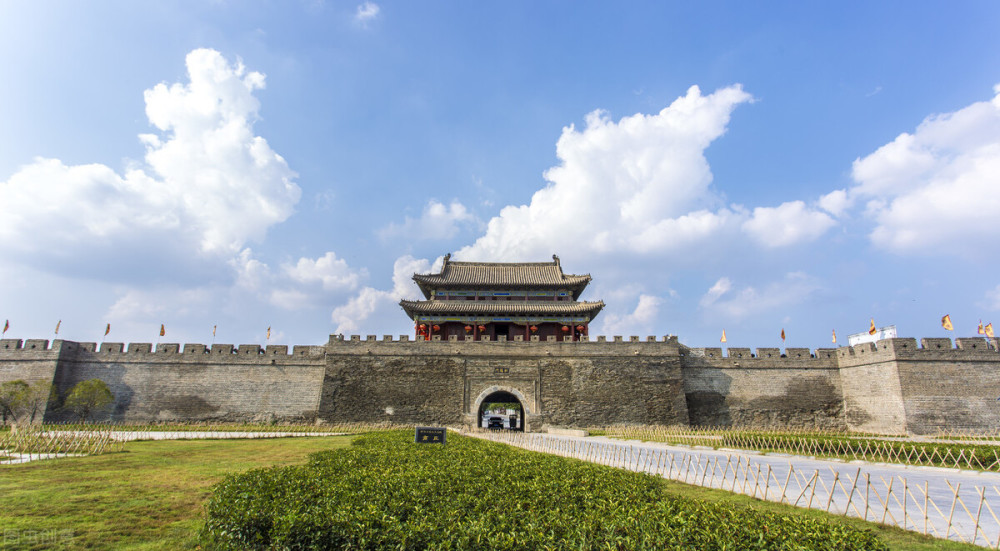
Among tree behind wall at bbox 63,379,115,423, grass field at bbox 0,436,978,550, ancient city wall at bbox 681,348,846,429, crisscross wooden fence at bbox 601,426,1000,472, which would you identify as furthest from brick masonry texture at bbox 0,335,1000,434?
grass field at bbox 0,436,978,550

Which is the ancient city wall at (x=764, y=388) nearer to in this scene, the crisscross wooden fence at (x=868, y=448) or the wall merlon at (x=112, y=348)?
the crisscross wooden fence at (x=868, y=448)

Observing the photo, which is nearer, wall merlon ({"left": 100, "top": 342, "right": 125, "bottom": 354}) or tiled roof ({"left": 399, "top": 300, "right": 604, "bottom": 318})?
wall merlon ({"left": 100, "top": 342, "right": 125, "bottom": 354})

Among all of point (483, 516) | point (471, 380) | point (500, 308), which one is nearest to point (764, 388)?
point (500, 308)

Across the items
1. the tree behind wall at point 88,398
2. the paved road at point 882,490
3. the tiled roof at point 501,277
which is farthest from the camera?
the tiled roof at point 501,277

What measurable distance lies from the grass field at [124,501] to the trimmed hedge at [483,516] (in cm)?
111

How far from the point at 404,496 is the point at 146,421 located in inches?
1056

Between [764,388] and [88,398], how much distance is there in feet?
115

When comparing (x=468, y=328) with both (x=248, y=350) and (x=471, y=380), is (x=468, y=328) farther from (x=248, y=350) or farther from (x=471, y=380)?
(x=248, y=350)

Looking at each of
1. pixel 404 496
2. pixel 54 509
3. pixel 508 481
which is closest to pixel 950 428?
pixel 508 481

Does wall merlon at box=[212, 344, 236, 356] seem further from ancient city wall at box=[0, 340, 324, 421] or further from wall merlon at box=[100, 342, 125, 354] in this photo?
wall merlon at box=[100, 342, 125, 354]

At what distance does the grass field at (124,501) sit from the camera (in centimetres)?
566

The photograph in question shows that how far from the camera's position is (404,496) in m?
5.56

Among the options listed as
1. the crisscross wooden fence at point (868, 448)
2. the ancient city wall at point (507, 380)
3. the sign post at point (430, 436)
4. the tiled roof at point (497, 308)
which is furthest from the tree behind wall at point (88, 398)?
the crisscross wooden fence at point (868, 448)

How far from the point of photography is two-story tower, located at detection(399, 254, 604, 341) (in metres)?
30.2
